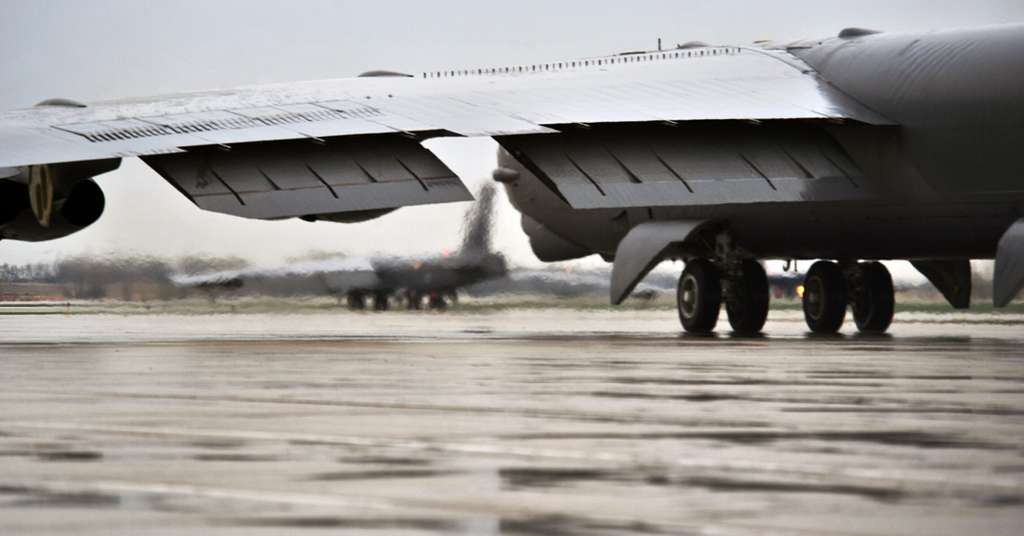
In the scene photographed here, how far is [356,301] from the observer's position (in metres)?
38.1

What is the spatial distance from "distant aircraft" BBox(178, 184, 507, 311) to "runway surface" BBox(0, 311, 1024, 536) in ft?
45.7

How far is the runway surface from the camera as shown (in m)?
6.00

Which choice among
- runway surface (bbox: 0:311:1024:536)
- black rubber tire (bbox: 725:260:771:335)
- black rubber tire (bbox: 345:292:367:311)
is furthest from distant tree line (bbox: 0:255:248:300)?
runway surface (bbox: 0:311:1024:536)

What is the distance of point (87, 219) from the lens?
80.7 feet

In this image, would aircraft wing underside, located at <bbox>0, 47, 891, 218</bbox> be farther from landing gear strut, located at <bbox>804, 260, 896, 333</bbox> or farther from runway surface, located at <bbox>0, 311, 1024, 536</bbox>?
runway surface, located at <bbox>0, 311, 1024, 536</bbox>

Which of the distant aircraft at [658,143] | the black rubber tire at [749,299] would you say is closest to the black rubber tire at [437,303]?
the black rubber tire at [749,299]

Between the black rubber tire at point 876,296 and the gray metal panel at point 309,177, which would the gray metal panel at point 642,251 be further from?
the gray metal panel at point 309,177

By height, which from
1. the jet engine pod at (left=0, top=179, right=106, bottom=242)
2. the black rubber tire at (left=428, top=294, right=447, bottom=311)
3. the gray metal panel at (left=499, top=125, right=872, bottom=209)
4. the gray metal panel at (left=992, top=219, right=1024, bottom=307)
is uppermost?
the gray metal panel at (left=499, top=125, right=872, bottom=209)

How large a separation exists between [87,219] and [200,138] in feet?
12.8

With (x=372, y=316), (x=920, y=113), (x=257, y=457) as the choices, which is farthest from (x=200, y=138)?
(x=372, y=316)

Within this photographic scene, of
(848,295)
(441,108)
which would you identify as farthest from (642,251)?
(441,108)

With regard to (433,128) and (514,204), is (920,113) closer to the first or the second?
(433,128)

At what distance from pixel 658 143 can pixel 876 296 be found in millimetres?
5929

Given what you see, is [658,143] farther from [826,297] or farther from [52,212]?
[52,212]
